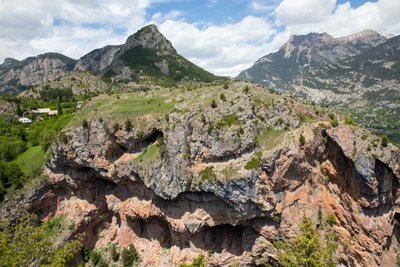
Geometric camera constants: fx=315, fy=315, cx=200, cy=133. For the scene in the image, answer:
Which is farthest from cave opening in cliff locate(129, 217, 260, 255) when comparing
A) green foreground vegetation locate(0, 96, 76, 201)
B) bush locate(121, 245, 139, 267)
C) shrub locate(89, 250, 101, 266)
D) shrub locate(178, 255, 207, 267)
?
green foreground vegetation locate(0, 96, 76, 201)

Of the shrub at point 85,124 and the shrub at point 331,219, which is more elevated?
the shrub at point 85,124

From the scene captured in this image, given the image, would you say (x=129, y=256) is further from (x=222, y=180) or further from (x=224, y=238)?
(x=222, y=180)

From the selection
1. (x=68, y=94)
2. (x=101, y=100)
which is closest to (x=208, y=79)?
(x=68, y=94)

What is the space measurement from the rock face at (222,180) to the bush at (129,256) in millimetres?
1500

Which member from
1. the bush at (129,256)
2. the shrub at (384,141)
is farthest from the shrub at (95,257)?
the shrub at (384,141)

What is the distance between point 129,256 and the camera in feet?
181

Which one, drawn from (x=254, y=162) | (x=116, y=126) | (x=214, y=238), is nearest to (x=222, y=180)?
(x=254, y=162)

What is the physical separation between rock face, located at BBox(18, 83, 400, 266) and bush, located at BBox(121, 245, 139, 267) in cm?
150

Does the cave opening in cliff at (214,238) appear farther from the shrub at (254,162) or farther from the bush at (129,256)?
the shrub at (254,162)

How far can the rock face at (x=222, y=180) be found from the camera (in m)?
44.6

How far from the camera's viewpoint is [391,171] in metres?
43.9

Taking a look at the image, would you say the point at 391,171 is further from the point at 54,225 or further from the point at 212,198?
the point at 54,225

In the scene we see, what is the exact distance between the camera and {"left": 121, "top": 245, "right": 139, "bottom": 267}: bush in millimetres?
54938

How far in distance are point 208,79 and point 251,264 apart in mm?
155630
